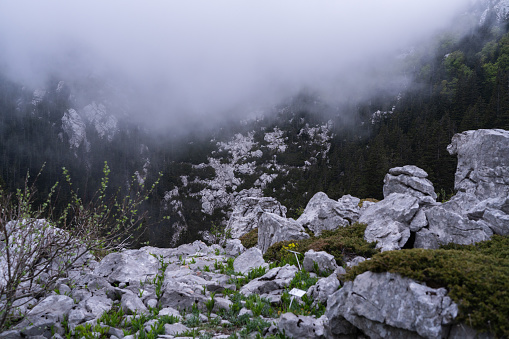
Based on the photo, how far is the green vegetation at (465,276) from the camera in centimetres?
418

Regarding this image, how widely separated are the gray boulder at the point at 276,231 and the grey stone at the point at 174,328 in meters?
10.4

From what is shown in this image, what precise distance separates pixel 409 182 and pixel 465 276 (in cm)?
2692

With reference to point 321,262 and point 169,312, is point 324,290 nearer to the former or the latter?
point 321,262

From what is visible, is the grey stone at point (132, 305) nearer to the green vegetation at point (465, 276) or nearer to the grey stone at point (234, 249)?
the green vegetation at point (465, 276)

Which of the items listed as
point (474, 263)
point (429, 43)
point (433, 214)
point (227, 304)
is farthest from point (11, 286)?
point (429, 43)

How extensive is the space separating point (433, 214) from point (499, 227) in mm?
2695

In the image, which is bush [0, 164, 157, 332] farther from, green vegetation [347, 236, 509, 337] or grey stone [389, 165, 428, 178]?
grey stone [389, 165, 428, 178]

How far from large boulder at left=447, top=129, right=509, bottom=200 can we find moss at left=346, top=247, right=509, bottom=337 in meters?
19.2

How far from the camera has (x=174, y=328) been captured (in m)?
6.66

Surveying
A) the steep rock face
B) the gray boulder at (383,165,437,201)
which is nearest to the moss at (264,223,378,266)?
the steep rock face

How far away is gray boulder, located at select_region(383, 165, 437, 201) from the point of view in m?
27.8

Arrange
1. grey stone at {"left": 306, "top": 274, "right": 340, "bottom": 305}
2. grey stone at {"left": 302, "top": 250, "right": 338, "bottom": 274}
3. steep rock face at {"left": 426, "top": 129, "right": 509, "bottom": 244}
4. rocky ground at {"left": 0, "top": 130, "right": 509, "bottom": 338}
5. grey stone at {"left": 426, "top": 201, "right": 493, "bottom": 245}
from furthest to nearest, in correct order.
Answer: steep rock face at {"left": 426, "top": 129, "right": 509, "bottom": 244}, grey stone at {"left": 426, "top": 201, "right": 493, "bottom": 245}, grey stone at {"left": 302, "top": 250, "right": 338, "bottom": 274}, grey stone at {"left": 306, "top": 274, "right": 340, "bottom": 305}, rocky ground at {"left": 0, "top": 130, "right": 509, "bottom": 338}

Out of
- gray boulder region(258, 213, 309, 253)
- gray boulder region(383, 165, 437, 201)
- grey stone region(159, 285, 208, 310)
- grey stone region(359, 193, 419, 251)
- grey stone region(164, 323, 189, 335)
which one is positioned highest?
grey stone region(164, 323, 189, 335)

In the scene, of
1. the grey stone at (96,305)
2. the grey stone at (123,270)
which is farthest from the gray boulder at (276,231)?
the grey stone at (96,305)
